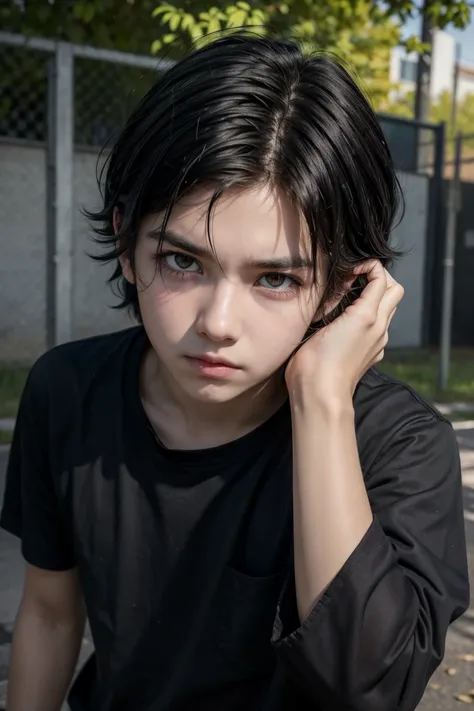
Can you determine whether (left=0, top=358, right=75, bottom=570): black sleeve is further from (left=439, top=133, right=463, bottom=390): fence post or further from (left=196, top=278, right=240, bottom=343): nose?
(left=439, top=133, right=463, bottom=390): fence post

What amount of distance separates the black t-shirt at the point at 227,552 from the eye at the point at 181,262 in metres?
0.26

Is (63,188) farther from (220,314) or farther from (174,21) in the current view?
(220,314)

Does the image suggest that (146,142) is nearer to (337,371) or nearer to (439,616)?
(337,371)

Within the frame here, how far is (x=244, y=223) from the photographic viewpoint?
1.10 m

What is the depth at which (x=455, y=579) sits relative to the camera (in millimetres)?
1128

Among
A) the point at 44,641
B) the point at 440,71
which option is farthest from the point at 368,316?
the point at 440,71

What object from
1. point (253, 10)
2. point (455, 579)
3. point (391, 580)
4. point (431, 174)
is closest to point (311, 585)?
point (391, 580)

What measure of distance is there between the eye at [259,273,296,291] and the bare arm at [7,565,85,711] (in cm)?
60

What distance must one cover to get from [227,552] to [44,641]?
0.41 metres

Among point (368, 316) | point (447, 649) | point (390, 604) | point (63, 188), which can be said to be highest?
point (63, 188)

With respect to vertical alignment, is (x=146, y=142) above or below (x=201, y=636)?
above

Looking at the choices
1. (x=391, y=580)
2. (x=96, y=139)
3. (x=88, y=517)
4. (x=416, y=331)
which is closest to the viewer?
(x=391, y=580)

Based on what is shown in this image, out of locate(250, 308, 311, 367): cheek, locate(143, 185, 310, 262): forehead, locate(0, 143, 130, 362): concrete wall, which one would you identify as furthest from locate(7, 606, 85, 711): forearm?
locate(0, 143, 130, 362): concrete wall

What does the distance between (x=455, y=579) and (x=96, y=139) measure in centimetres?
616
